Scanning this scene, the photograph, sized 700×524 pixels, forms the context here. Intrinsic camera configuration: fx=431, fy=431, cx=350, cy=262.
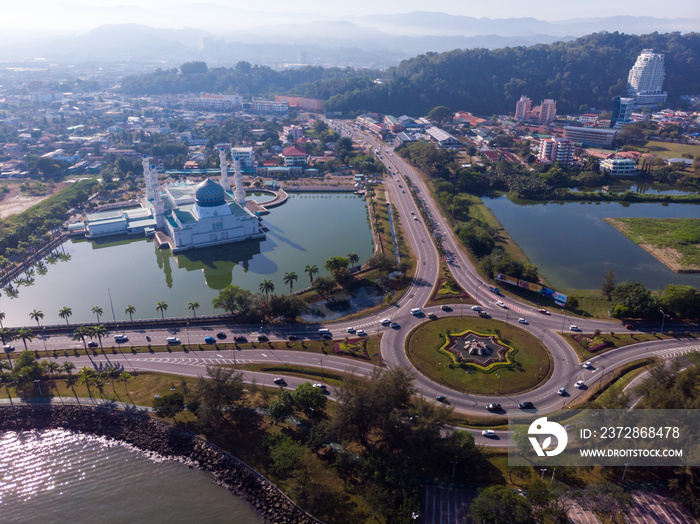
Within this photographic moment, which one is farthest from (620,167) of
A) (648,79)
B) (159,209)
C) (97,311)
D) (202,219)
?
(97,311)

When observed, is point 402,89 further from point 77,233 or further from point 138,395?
point 138,395

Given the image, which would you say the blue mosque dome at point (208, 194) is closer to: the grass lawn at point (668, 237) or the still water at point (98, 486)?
the still water at point (98, 486)

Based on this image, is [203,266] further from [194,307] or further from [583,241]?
[583,241]

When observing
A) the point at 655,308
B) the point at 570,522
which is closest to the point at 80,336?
the point at 570,522

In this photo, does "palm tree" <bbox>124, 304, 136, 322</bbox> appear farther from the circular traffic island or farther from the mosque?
the circular traffic island

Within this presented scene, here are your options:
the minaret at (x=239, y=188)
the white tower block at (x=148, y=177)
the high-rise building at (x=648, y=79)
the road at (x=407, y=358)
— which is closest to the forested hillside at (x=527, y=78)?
the high-rise building at (x=648, y=79)

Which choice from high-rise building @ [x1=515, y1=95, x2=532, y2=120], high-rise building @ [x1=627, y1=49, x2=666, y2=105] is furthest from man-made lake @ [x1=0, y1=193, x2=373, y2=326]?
high-rise building @ [x1=627, y1=49, x2=666, y2=105]
